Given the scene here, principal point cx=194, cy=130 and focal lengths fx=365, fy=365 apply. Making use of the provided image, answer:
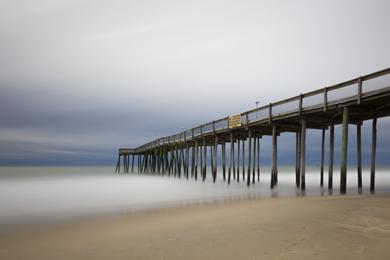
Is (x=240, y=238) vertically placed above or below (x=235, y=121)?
below

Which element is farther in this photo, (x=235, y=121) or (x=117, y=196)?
(x=235, y=121)

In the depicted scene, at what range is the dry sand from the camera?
5129mm

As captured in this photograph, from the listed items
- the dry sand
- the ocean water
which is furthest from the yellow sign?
the dry sand

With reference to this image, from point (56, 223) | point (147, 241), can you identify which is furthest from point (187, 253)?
point (56, 223)

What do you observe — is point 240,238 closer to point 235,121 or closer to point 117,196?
point 117,196

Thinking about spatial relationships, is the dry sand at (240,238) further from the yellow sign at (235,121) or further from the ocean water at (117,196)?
the yellow sign at (235,121)

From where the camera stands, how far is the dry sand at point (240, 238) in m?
5.13

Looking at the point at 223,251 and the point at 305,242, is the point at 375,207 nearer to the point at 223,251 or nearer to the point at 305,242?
the point at 305,242

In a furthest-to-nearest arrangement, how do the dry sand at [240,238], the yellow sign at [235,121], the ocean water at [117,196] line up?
the yellow sign at [235,121], the ocean water at [117,196], the dry sand at [240,238]

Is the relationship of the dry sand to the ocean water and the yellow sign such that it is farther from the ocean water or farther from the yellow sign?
the yellow sign

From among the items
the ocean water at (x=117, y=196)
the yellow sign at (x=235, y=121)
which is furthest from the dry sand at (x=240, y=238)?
the yellow sign at (x=235, y=121)

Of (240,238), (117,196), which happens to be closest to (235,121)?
(117,196)

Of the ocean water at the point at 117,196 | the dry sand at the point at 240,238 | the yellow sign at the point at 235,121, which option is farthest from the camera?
the yellow sign at the point at 235,121

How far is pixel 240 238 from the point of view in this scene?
6000 millimetres
